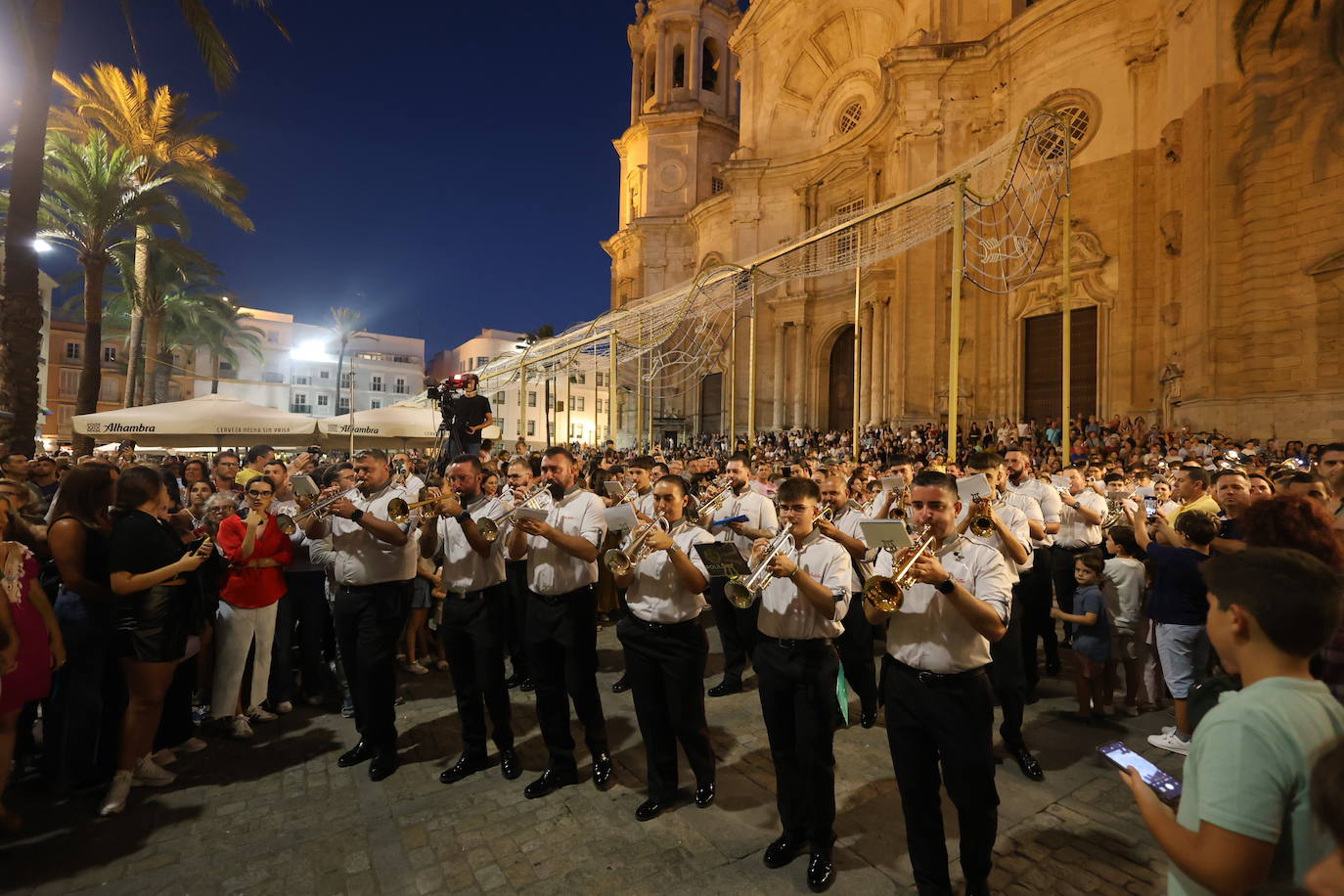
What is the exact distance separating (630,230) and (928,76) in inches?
926

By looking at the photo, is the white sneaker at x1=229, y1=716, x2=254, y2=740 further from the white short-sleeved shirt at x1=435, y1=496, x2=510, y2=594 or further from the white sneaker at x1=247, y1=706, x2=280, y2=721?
the white short-sleeved shirt at x1=435, y1=496, x2=510, y2=594

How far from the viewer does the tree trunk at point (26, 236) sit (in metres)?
11.0

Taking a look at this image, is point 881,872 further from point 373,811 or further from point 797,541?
point 373,811

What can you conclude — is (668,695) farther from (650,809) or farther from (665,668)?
(650,809)

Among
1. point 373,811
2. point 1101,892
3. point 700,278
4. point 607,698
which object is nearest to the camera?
Answer: point 1101,892

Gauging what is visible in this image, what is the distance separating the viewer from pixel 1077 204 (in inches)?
831

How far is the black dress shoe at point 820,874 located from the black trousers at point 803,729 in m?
0.04

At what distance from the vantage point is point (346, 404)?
Answer: 6869 cm

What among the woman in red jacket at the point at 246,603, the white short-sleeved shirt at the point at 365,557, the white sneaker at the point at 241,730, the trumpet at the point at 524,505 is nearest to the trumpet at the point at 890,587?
the trumpet at the point at 524,505

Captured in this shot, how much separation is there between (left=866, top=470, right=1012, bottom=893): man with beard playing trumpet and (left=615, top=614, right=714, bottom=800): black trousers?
1374mm

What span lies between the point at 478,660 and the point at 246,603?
227 cm

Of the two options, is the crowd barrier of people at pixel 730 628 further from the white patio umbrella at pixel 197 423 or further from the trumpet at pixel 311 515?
the white patio umbrella at pixel 197 423

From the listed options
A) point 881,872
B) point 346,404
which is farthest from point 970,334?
point 346,404

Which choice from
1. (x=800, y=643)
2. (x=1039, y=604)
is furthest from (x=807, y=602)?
(x=1039, y=604)
